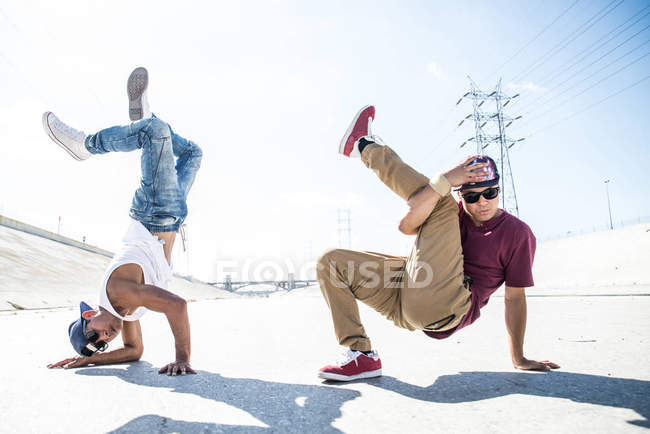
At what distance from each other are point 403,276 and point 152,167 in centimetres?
177

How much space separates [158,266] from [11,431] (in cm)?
135

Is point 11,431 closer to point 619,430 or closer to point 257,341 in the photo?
point 619,430

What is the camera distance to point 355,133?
2.56m

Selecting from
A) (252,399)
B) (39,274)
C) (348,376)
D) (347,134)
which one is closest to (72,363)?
(252,399)

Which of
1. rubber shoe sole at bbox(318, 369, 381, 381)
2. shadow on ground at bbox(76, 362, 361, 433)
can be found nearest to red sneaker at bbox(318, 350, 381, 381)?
rubber shoe sole at bbox(318, 369, 381, 381)

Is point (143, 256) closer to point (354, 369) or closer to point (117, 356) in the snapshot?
point (117, 356)

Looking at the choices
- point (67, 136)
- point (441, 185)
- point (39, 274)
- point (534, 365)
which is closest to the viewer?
point (441, 185)

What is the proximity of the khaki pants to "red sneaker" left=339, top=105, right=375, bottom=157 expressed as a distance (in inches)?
4.9

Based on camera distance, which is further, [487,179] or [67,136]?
[67,136]

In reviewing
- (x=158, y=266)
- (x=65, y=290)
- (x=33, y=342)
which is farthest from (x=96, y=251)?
(x=158, y=266)

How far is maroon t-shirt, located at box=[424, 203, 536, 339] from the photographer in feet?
7.35

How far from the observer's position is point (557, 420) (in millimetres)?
1412

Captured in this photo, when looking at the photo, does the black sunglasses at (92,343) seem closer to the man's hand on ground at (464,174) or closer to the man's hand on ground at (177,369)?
the man's hand on ground at (177,369)

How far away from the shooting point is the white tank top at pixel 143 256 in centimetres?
252
